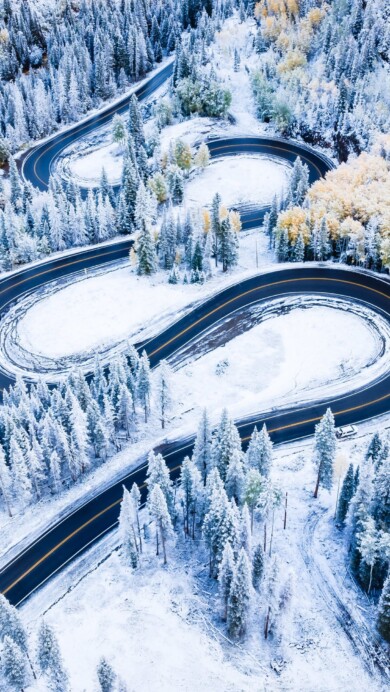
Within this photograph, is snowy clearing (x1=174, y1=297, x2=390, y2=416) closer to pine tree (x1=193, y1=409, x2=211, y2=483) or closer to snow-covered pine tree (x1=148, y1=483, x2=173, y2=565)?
pine tree (x1=193, y1=409, x2=211, y2=483)

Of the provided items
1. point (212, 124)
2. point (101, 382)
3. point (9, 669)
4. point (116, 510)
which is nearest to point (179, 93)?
point (212, 124)

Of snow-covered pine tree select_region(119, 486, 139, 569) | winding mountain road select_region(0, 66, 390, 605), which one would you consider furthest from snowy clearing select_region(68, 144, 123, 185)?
snow-covered pine tree select_region(119, 486, 139, 569)

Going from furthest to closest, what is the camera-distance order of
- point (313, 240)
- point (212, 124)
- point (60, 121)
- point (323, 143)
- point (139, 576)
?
point (60, 121) → point (212, 124) → point (323, 143) → point (313, 240) → point (139, 576)

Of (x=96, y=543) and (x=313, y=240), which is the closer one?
(x=96, y=543)

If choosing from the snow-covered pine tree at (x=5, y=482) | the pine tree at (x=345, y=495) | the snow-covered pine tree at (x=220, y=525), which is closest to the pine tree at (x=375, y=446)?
the pine tree at (x=345, y=495)

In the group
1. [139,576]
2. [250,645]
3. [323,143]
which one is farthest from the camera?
[323,143]

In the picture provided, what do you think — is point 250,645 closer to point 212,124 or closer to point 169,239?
point 169,239

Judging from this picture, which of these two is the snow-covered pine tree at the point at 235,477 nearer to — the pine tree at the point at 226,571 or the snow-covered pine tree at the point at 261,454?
the snow-covered pine tree at the point at 261,454
